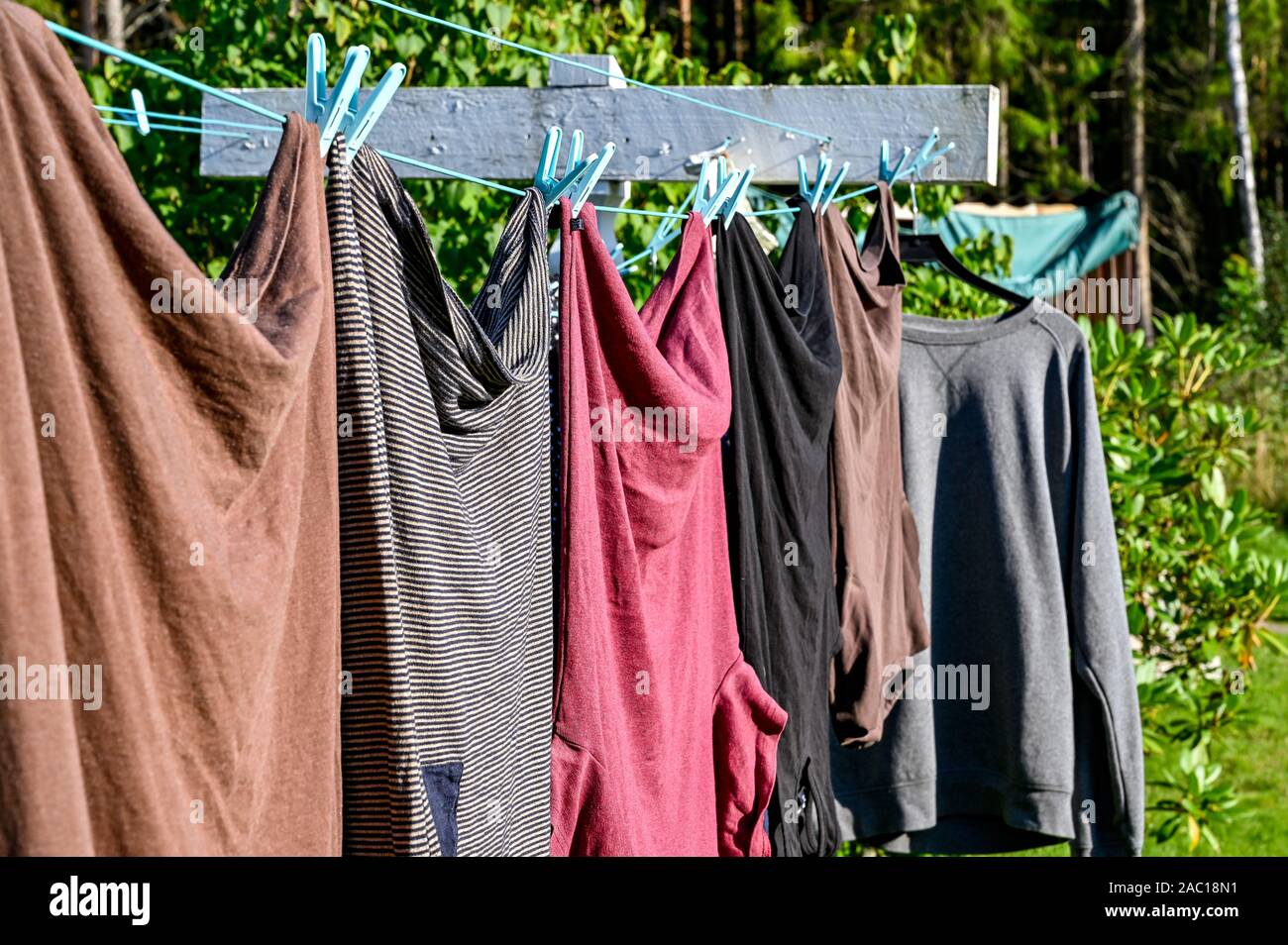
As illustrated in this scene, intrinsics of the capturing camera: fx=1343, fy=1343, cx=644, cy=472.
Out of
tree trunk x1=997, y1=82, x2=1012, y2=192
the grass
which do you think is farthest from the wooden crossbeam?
tree trunk x1=997, y1=82, x2=1012, y2=192

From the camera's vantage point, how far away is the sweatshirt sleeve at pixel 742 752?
196 cm

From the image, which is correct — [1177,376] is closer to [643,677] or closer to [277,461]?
[643,677]

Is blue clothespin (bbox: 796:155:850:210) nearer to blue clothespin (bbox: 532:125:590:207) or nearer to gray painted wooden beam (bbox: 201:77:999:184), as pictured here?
gray painted wooden beam (bbox: 201:77:999:184)

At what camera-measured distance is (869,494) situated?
7.86 feet

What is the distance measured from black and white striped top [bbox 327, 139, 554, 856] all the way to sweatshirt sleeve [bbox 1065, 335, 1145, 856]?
1.45 meters

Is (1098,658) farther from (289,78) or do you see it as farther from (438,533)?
(289,78)

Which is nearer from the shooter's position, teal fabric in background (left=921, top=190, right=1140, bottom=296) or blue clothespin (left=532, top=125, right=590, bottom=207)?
blue clothespin (left=532, top=125, right=590, bottom=207)

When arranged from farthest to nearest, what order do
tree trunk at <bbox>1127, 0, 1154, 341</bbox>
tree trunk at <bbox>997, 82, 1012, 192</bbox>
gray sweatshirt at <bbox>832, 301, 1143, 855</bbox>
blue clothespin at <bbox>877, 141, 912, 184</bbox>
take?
tree trunk at <bbox>997, 82, 1012, 192</bbox>, tree trunk at <bbox>1127, 0, 1154, 341</bbox>, gray sweatshirt at <bbox>832, 301, 1143, 855</bbox>, blue clothespin at <bbox>877, 141, 912, 184</bbox>

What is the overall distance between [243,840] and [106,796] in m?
0.17

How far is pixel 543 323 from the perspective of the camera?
5.46 feet

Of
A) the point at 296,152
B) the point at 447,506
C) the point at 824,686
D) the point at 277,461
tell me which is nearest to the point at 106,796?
the point at 277,461

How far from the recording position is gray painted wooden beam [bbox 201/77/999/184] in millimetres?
2502

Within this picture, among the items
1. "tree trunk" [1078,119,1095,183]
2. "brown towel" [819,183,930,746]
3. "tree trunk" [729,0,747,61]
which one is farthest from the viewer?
"tree trunk" [1078,119,1095,183]

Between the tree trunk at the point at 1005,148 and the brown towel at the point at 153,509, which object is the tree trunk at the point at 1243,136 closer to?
the tree trunk at the point at 1005,148
